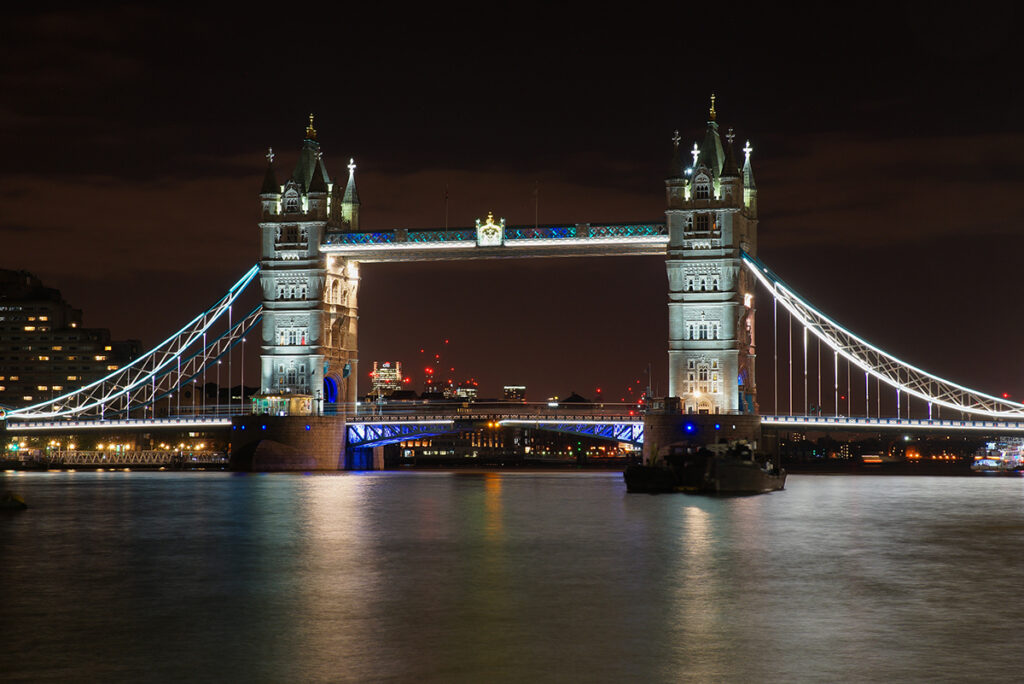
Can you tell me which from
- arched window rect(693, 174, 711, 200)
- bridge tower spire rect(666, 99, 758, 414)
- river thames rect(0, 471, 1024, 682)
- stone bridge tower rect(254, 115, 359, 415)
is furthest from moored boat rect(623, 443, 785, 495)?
stone bridge tower rect(254, 115, 359, 415)

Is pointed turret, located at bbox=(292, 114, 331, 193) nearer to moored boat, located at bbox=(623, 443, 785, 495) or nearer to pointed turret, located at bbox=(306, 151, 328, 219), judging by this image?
pointed turret, located at bbox=(306, 151, 328, 219)

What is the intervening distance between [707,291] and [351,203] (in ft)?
90.9

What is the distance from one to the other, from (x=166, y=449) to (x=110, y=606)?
12833 centimetres

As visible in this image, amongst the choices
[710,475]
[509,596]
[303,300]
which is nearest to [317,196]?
[303,300]

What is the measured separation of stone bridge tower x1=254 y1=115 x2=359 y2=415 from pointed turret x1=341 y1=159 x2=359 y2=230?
5.20 ft

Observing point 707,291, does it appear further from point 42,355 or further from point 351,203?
point 42,355

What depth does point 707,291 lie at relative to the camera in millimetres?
80750

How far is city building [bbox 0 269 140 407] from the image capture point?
159625 mm

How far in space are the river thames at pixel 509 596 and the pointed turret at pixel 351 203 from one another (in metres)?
47.8

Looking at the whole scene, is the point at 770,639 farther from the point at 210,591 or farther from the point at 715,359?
the point at 715,359

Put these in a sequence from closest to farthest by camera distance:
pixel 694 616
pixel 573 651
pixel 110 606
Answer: pixel 573 651
pixel 694 616
pixel 110 606

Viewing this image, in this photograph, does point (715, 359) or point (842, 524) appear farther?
point (715, 359)

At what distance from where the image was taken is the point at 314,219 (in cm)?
8888

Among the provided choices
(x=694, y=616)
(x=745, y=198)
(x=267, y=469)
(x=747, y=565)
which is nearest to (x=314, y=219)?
(x=267, y=469)
